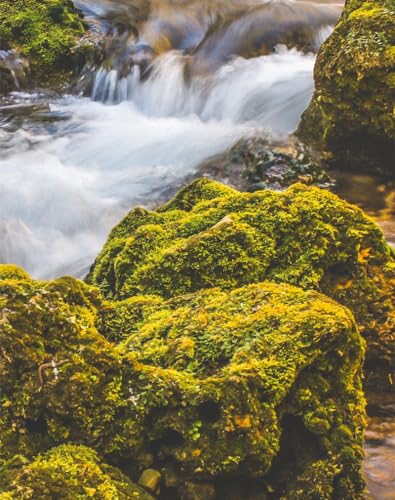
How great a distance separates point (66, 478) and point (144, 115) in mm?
10814

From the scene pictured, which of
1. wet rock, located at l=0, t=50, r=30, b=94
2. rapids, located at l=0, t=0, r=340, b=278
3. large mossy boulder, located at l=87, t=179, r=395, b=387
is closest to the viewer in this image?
large mossy boulder, located at l=87, t=179, r=395, b=387

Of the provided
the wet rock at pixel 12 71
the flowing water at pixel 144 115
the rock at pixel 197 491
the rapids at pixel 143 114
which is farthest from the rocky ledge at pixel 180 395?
the wet rock at pixel 12 71

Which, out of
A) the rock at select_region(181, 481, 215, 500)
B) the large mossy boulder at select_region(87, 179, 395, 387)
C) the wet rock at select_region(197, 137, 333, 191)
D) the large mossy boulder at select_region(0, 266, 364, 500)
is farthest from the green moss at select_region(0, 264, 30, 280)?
the wet rock at select_region(197, 137, 333, 191)

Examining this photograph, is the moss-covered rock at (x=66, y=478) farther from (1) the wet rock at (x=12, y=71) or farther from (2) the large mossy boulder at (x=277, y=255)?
(1) the wet rock at (x=12, y=71)

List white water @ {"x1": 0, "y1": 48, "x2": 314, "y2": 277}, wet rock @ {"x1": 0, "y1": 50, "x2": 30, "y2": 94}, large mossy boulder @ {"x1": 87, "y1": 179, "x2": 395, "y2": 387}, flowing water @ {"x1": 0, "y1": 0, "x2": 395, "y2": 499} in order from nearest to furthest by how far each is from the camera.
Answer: large mossy boulder @ {"x1": 87, "y1": 179, "x2": 395, "y2": 387} → white water @ {"x1": 0, "y1": 48, "x2": 314, "y2": 277} → flowing water @ {"x1": 0, "y1": 0, "x2": 395, "y2": 499} → wet rock @ {"x1": 0, "y1": 50, "x2": 30, "y2": 94}

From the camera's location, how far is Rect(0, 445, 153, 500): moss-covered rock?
86.3 inches

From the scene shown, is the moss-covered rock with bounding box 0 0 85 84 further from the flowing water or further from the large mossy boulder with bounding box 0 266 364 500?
the large mossy boulder with bounding box 0 266 364 500

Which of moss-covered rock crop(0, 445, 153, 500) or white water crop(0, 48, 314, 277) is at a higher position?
moss-covered rock crop(0, 445, 153, 500)

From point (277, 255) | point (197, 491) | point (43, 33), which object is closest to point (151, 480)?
point (197, 491)

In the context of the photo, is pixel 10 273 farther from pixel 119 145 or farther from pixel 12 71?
pixel 12 71

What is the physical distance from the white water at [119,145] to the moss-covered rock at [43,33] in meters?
1.12

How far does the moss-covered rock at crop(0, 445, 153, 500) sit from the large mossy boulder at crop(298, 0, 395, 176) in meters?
6.60

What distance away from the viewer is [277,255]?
Result: 3824 mm

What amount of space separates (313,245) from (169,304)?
985mm
